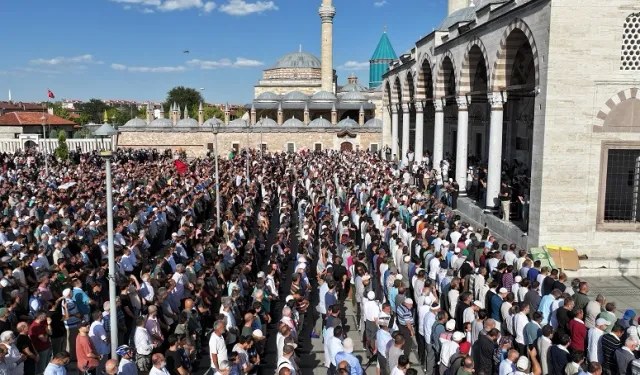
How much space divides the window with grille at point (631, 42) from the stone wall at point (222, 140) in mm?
33265

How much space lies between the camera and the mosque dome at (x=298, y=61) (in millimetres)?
70775

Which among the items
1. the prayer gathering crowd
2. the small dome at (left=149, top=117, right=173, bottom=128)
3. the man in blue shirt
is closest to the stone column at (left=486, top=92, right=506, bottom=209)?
Result: the prayer gathering crowd

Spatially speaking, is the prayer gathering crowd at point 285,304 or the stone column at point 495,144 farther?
the stone column at point 495,144

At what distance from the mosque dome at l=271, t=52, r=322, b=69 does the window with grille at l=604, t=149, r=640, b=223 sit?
196ft

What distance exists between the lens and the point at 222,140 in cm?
4647

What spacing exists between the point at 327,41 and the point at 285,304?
49.3m

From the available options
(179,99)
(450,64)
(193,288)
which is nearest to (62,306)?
(193,288)

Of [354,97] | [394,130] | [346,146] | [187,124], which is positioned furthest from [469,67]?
[354,97]

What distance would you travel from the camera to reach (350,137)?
45.1 metres

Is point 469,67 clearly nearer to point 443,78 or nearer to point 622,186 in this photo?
point 443,78

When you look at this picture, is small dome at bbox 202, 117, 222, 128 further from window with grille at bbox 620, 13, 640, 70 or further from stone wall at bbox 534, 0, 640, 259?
window with grille at bbox 620, 13, 640, 70

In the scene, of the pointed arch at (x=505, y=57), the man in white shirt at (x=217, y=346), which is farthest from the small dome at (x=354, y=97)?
the man in white shirt at (x=217, y=346)

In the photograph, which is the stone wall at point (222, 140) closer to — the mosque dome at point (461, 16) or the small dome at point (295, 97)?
the small dome at point (295, 97)

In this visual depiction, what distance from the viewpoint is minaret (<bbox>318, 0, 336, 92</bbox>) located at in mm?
53188
